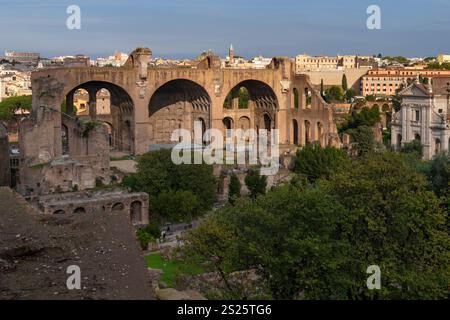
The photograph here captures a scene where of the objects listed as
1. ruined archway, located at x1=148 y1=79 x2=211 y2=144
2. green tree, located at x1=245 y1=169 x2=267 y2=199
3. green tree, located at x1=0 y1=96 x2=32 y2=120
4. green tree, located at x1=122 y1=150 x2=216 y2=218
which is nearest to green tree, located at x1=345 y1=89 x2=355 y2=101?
ruined archway, located at x1=148 y1=79 x2=211 y2=144

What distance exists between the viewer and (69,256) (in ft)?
45.2

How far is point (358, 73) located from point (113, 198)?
268 ft

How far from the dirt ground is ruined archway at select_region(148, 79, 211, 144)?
41721 mm

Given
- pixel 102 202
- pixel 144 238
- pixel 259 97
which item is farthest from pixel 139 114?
pixel 144 238

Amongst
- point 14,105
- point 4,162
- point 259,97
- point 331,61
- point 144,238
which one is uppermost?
point 331,61

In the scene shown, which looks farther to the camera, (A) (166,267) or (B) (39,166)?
(B) (39,166)

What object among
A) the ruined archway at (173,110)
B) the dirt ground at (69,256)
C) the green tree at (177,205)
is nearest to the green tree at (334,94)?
the ruined archway at (173,110)

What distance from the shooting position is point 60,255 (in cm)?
1388

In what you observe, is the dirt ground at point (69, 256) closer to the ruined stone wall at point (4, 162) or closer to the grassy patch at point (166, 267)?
the grassy patch at point (166, 267)

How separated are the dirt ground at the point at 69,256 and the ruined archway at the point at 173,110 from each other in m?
41.7

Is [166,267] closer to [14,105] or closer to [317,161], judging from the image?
[317,161]

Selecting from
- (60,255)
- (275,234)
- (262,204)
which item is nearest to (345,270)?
(275,234)

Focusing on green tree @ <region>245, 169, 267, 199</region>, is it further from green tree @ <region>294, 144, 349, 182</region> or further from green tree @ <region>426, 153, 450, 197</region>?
green tree @ <region>426, 153, 450, 197</region>

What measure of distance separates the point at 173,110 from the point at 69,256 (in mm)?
47804
